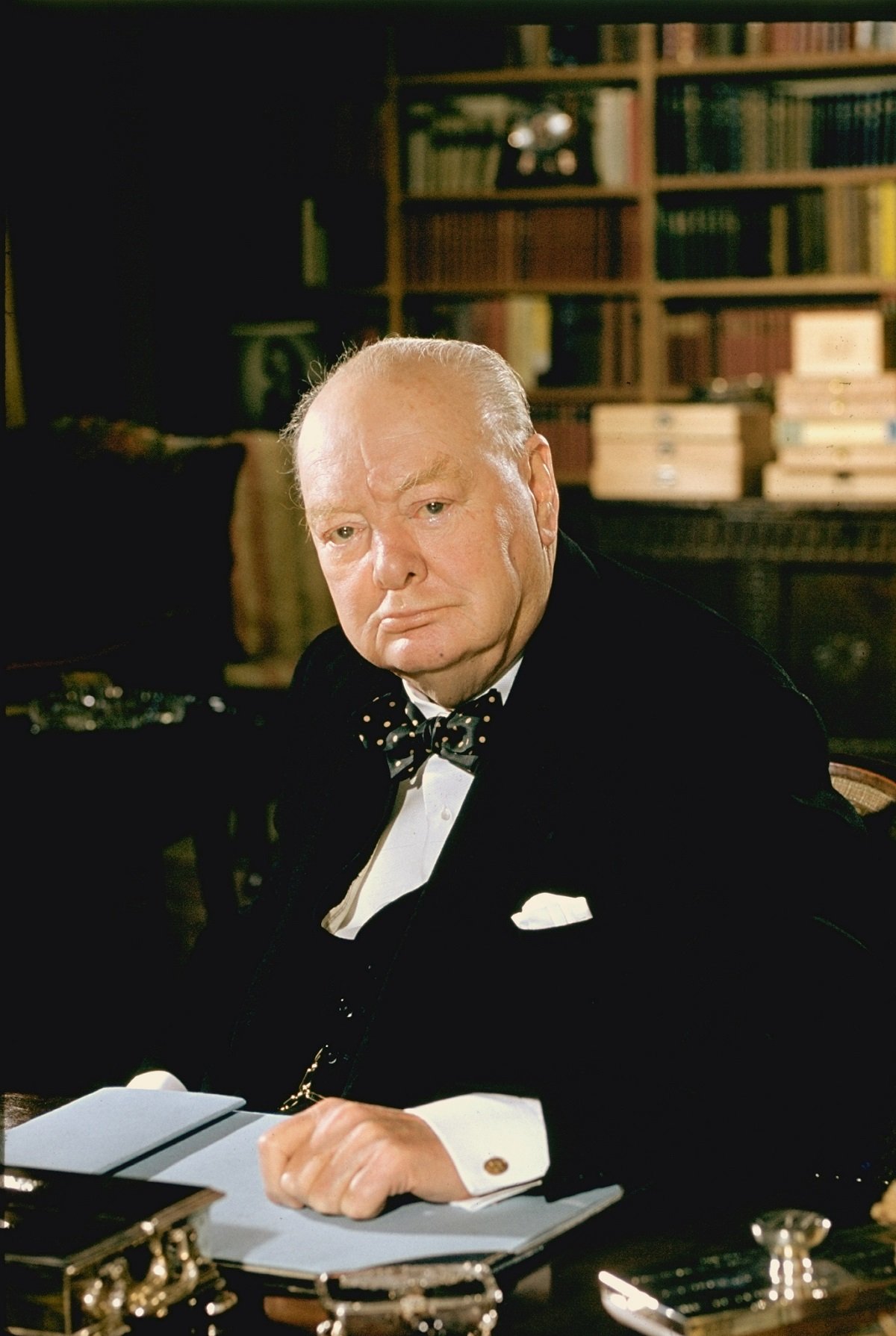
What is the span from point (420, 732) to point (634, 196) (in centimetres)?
414

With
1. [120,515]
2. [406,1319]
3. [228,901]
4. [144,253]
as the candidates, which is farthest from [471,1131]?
[144,253]

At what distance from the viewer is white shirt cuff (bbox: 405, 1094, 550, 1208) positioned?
3.34 feet

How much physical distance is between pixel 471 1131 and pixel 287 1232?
15 centimetres

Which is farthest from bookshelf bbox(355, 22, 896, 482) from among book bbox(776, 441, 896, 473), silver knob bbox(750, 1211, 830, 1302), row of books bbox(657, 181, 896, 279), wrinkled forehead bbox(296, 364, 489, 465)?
silver knob bbox(750, 1211, 830, 1302)

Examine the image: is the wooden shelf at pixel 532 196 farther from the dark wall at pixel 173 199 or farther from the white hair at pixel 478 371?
the white hair at pixel 478 371

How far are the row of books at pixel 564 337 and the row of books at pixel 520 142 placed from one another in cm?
40

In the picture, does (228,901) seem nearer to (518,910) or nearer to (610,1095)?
(518,910)

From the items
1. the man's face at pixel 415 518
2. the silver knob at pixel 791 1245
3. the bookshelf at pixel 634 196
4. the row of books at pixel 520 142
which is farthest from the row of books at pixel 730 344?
the silver knob at pixel 791 1245

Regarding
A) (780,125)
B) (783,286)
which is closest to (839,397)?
(783,286)

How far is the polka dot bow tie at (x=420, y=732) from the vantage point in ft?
4.82

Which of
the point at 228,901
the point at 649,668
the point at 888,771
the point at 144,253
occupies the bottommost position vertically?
the point at 228,901

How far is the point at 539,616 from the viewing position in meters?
1.53

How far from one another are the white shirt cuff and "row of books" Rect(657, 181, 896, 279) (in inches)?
178

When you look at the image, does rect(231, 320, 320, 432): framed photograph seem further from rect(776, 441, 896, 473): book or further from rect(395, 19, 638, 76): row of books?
rect(776, 441, 896, 473): book
